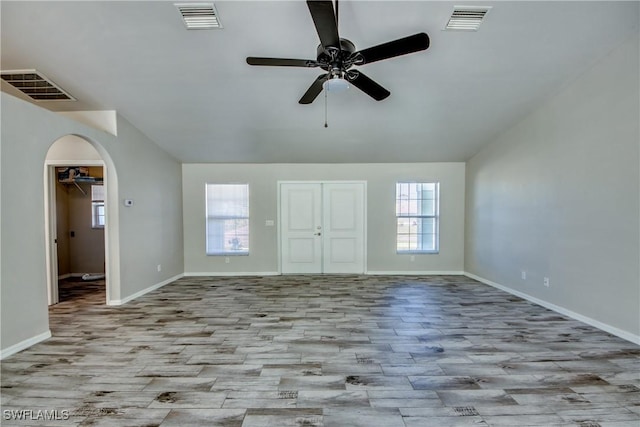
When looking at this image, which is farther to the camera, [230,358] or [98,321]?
[98,321]

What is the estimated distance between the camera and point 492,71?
3.74 metres

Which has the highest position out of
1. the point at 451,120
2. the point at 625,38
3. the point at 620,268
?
the point at 625,38

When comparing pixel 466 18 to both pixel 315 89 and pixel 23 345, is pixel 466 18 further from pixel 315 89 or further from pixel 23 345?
pixel 23 345

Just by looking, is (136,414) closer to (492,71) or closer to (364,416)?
(364,416)

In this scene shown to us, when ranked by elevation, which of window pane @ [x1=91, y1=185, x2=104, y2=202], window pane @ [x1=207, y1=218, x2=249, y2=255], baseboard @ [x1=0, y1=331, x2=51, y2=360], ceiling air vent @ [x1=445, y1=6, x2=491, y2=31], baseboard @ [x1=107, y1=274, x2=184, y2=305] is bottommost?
baseboard @ [x1=107, y1=274, x2=184, y2=305]

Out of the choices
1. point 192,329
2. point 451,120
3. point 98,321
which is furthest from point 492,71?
point 98,321

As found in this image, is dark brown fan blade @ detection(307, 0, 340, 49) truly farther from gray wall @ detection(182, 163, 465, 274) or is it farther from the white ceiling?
gray wall @ detection(182, 163, 465, 274)

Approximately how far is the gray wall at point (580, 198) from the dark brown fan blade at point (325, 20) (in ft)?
10.8

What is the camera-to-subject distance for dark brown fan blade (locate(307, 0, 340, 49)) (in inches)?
71.8

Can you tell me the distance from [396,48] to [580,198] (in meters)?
3.17

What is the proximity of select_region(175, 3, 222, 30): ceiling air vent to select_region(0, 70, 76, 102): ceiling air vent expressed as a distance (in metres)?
2.24

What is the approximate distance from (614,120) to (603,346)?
240 centimetres

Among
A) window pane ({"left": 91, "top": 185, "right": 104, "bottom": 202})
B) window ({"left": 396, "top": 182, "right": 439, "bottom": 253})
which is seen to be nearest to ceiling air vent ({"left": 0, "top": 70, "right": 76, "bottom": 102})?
window pane ({"left": 91, "top": 185, "right": 104, "bottom": 202})

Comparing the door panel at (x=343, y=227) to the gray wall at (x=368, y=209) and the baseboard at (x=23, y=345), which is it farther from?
the baseboard at (x=23, y=345)
